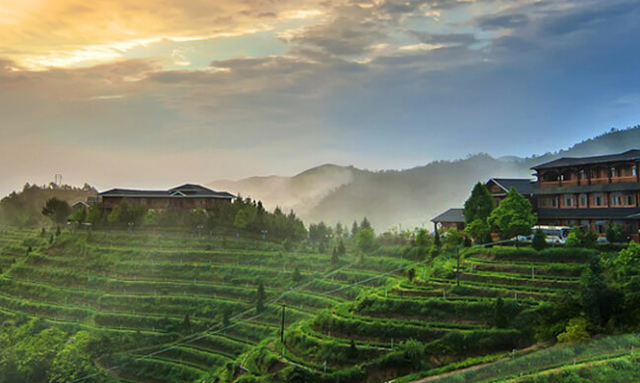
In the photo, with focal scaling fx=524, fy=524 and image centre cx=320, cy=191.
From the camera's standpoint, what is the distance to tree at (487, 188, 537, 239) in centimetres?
4641

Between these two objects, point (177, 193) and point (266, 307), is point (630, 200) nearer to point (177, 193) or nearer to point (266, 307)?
point (266, 307)

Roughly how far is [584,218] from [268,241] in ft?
144

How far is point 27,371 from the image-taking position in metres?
47.9

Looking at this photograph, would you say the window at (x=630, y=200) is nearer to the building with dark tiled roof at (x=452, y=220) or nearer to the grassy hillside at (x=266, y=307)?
the grassy hillside at (x=266, y=307)

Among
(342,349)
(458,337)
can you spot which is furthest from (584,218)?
(342,349)

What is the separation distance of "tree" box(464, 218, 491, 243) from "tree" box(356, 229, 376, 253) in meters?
16.9

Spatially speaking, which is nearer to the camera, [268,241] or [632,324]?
[632,324]

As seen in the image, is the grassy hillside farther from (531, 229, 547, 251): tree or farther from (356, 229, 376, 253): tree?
(356, 229, 376, 253): tree

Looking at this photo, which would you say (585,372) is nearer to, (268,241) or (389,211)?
(268,241)

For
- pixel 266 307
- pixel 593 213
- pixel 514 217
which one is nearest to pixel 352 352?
pixel 514 217

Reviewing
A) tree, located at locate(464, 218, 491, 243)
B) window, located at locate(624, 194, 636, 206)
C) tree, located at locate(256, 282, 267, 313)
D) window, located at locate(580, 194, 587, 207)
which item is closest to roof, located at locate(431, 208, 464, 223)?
tree, located at locate(464, 218, 491, 243)

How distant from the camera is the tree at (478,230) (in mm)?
49116

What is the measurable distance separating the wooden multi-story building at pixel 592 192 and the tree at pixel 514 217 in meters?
Answer: 5.22

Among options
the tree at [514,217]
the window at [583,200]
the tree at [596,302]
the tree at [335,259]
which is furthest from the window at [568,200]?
the tree at [335,259]
